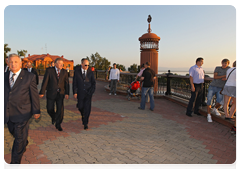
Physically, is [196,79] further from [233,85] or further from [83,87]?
[83,87]

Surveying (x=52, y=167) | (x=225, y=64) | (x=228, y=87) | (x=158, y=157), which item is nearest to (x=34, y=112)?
(x=52, y=167)

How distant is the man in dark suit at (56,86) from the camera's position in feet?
13.9

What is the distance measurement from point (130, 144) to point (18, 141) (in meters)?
2.21

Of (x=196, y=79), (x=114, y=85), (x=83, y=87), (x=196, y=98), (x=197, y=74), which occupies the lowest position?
(x=196, y=98)

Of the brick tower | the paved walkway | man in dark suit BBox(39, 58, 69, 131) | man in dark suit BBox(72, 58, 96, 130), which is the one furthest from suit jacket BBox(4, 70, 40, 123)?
the brick tower

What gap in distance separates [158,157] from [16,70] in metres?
3.00

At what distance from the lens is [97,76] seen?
869 inches

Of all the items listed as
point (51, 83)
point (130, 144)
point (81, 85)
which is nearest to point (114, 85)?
point (81, 85)

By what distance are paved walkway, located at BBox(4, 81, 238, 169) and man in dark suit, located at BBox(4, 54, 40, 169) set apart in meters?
0.42

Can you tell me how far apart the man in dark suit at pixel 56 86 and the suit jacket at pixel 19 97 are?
1414 millimetres

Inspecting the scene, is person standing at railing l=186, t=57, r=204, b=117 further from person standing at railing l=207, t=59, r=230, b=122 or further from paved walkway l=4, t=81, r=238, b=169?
paved walkway l=4, t=81, r=238, b=169

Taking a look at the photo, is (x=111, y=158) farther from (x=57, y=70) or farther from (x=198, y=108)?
(x=198, y=108)

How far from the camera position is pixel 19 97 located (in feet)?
8.85

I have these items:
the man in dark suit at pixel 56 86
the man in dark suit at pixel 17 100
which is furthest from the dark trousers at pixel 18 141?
the man in dark suit at pixel 56 86
